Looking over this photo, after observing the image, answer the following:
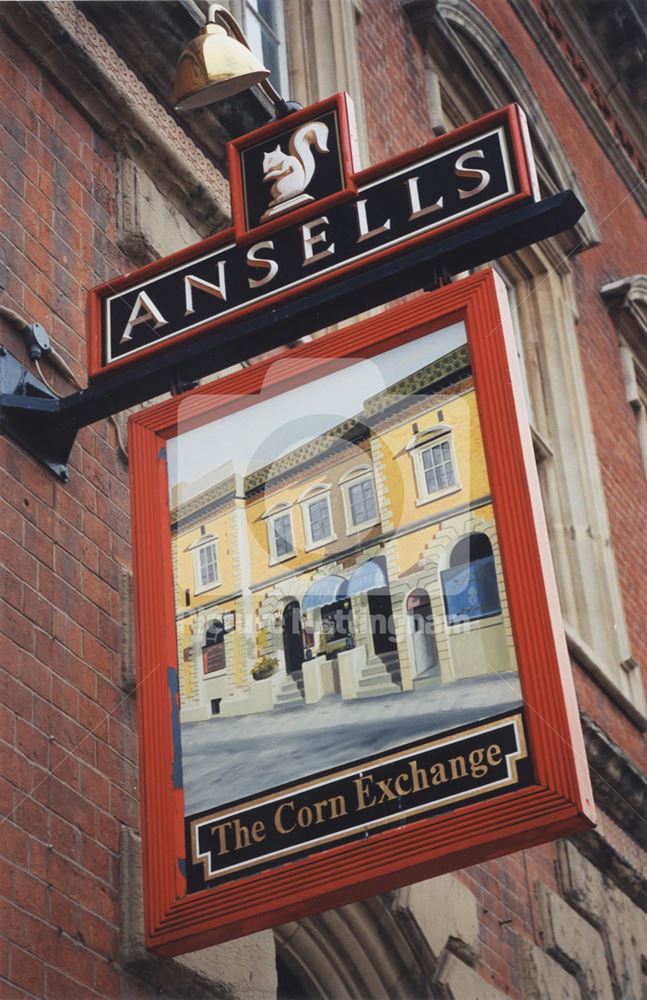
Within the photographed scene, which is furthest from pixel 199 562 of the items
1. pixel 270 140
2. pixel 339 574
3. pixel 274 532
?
pixel 270 140

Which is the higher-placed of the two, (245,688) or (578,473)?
(578,473)

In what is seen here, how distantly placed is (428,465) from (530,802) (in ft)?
3.89

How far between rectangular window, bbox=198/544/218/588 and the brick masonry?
0.65 meters

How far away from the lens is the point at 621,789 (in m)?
10.9

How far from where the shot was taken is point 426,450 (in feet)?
18.9

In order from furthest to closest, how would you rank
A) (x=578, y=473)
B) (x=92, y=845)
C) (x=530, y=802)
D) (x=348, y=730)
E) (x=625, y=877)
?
(x=578, y=473) < (x=625, y=877) < (x=92, y=845) < (x=348, y=730) < (x=530, y=802)

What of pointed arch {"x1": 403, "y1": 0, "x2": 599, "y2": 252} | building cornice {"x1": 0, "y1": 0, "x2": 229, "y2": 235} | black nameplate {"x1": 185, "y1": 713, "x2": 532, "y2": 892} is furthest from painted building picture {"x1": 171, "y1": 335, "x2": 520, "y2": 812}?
pointed arch {"x1": 403, "y1": 0, "x2": 599, "y2": 252}

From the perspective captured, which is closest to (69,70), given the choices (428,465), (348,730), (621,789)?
(428,465)

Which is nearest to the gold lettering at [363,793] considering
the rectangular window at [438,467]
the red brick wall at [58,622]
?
the rectangular window at [438,467]

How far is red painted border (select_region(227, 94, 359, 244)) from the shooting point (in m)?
6.45

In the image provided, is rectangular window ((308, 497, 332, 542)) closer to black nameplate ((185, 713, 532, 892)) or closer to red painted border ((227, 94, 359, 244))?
black nameplate ((185, 713, 532, 892))

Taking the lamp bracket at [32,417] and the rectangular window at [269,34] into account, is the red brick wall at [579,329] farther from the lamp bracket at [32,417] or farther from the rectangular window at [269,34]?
the lamp bracket at [32,417]

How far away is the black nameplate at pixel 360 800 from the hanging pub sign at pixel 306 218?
1.77m

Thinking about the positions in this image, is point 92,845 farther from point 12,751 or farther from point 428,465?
point 428,465
